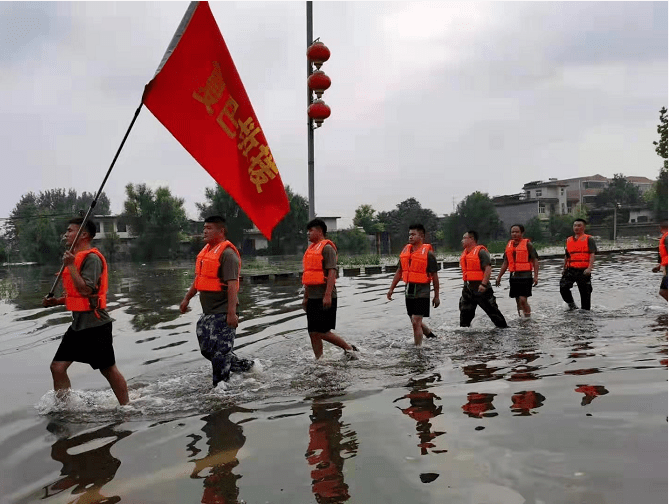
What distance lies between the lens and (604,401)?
4.90 m

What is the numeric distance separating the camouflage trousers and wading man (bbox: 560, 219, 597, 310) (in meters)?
6.98

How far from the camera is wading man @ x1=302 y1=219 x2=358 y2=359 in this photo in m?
6.95

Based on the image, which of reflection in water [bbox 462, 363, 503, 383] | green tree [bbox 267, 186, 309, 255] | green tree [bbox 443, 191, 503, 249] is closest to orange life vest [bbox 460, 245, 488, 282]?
reflection in water [bbox 462, 363, 503, 383]

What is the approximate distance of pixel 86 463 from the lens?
405 centimetres

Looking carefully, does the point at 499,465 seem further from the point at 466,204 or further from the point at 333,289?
the point at 466,204

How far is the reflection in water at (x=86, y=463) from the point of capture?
11.8 feet

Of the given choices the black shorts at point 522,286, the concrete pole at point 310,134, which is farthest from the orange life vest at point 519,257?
the concrete pole at point 310,134

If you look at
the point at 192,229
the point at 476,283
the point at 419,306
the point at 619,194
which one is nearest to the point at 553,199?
the point at 619,194

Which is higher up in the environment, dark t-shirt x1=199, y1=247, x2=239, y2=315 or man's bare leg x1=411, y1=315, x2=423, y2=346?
dark t-shirt x1=199, y1=247, x2=239, y2=315

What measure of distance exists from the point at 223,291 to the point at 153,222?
38.9m

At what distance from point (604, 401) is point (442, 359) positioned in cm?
239

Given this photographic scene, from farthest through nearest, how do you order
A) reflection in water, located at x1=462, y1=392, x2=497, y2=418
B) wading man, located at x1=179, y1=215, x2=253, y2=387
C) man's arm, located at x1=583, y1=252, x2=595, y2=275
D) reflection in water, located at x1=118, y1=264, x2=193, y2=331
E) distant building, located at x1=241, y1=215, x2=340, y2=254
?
distant building, located at x1=241, y1=215, x2=340, y2=254 → reflection in water, located at x1=118, y1=264, x2=193, y2=331 → man's arm, located at x1=583, y1=252, x2=595, y2=275 → wading man, located at x1=179, y1=215, x2=253, y2=387 → reflection in water, located at x1=462, y1=392, x2=497, y2=418

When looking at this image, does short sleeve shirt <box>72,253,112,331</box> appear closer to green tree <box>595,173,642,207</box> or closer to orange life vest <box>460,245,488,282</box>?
orange life vest <box>460,245,488,282</box>

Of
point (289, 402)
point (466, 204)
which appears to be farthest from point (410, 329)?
point (466, 204)
